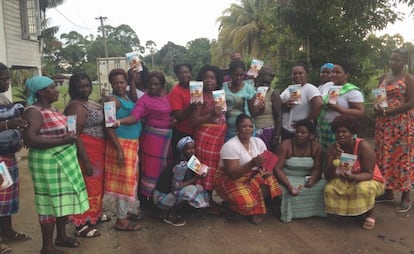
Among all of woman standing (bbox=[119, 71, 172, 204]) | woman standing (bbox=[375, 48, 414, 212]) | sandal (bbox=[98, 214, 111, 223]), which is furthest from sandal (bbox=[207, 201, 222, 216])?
woman standing (bbox=[375, 48, 414, 212])

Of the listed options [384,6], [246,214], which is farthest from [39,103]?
[384,6]

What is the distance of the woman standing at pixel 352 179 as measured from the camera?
3.72 meters

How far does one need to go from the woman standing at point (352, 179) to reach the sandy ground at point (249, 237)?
0.71 ft

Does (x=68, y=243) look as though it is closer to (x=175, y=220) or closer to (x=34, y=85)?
(x=175, y=220)

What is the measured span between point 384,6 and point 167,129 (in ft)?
24.7

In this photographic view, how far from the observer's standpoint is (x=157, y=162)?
157 inches

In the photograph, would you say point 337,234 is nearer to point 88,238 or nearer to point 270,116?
point 270,116

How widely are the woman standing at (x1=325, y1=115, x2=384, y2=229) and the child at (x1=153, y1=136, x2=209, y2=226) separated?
1.37 m

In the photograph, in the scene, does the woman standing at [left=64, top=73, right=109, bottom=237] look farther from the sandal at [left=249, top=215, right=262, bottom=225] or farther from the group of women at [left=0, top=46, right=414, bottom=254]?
the sandal at [left=249, top=215, right=262, bottom=225]

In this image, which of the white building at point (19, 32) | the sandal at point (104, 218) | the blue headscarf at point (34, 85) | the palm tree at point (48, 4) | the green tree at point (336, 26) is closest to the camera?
the blue headscarf at point (34, 85)

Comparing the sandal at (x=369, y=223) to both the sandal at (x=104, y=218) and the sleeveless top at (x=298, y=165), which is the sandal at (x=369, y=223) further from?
the sandal at (x=104, y=218)

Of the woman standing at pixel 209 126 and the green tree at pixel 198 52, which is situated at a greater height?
the green tree at pixel 198 52

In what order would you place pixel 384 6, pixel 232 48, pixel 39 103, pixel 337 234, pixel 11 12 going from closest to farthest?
pixel 39 103 < pixel 337 234 < pixel 384 6 < pixel 11 12 < pixel 232 48

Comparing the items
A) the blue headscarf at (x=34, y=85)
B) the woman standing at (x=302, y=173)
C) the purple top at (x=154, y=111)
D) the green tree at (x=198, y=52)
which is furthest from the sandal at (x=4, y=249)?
the green tree at (x=198, y=52)
